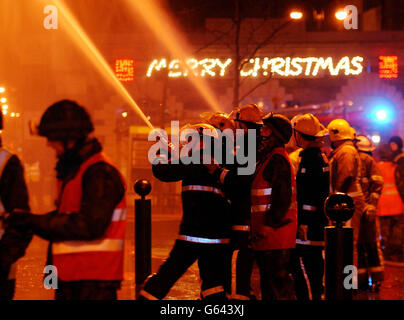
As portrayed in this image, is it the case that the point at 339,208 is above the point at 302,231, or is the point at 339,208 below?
above

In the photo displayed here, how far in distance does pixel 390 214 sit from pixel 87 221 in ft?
24.6

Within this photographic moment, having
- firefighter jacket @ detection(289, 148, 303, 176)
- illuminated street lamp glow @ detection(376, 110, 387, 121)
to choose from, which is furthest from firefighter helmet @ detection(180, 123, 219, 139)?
illuminated street lamp glow @ detection(376, 110, 387, 121)

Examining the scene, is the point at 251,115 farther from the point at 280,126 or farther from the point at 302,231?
the point at 302,231

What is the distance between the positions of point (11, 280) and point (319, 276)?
333 cm

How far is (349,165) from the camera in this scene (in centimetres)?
752

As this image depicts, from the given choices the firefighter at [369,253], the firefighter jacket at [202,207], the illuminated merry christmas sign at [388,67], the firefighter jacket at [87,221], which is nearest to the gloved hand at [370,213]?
the firefighter at [369,253]

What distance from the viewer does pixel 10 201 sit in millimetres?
4105

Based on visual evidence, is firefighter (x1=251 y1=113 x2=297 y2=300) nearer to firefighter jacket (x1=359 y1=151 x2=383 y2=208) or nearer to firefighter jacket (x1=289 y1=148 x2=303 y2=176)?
firefighter jacket (x1=289 y1=148 x2=303 y2=176)

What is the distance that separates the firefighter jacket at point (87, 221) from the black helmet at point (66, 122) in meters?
0.08

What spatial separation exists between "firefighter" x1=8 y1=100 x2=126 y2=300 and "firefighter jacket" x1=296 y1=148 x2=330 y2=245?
122 inches

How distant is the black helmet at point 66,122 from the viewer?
3.88 metres

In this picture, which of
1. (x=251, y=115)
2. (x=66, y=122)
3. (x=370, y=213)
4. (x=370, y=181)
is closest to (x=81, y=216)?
(x=66, y=122)
